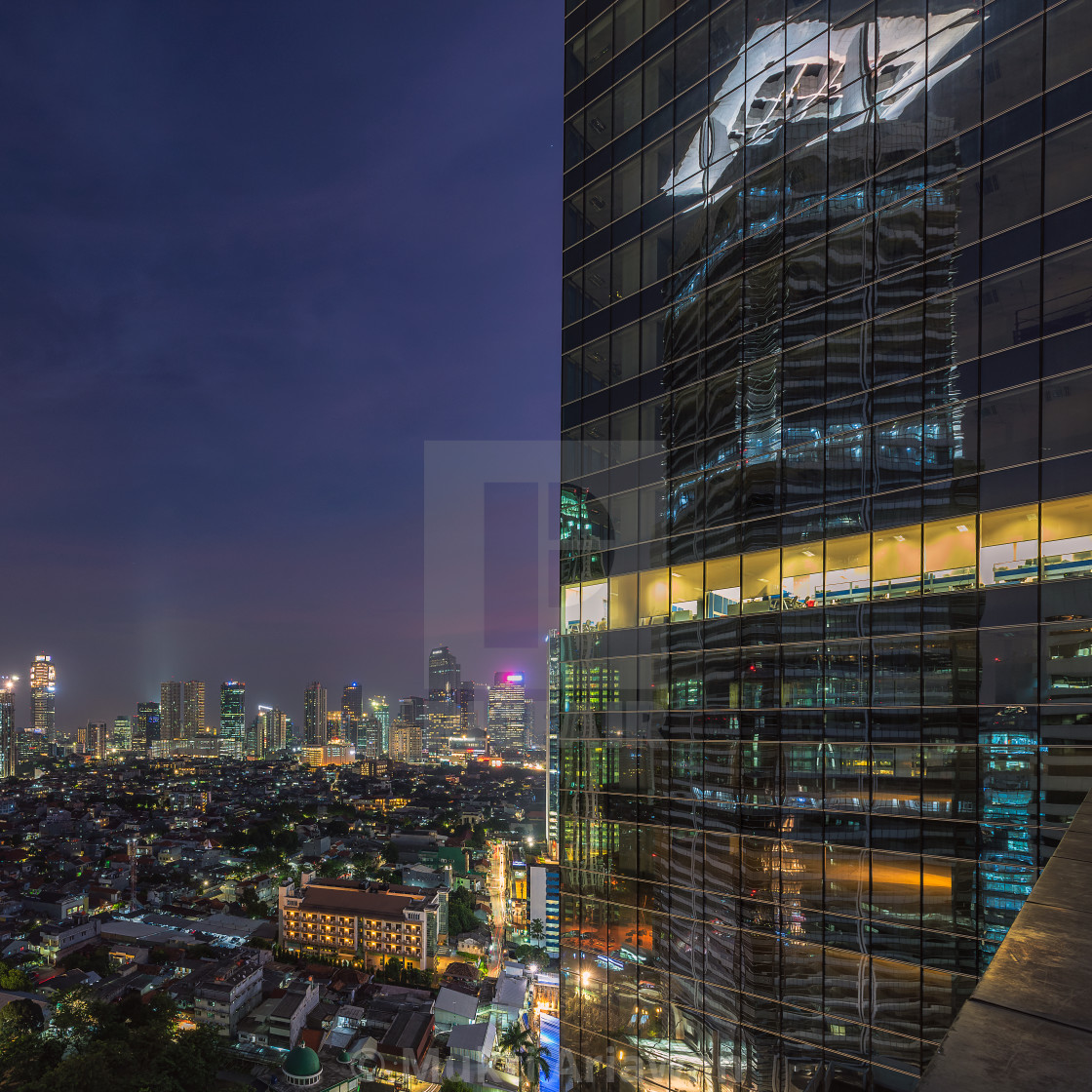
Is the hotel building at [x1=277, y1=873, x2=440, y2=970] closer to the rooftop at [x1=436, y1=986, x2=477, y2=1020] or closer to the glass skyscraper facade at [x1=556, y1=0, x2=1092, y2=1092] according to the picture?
the rooftop at [x1=436, y1=986, x2=477, y2=1020]

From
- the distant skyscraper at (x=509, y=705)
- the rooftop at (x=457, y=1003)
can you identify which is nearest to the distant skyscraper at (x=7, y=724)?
the distant skyscraper at (x=509, y=705)

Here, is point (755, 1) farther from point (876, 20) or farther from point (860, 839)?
point (860, 839)

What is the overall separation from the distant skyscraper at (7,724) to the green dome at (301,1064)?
586 feet

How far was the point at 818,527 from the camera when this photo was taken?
1318cm

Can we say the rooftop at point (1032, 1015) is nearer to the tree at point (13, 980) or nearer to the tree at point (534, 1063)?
the tree at point (534, 1063)

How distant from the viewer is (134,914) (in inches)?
2579

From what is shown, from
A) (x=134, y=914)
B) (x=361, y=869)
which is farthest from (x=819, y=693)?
(x=361, y=869)

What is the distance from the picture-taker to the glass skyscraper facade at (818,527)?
10.5 meters

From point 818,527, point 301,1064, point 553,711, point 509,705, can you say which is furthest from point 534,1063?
point 509,705

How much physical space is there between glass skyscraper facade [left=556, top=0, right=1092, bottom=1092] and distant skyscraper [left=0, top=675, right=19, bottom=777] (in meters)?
203

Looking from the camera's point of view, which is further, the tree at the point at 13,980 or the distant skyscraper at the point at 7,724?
the distant skyscraper at the point at 7,724

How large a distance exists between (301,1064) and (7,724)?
7227 inches

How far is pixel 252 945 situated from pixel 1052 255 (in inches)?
2565

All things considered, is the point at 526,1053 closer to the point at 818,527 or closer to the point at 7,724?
the point at 818,527
